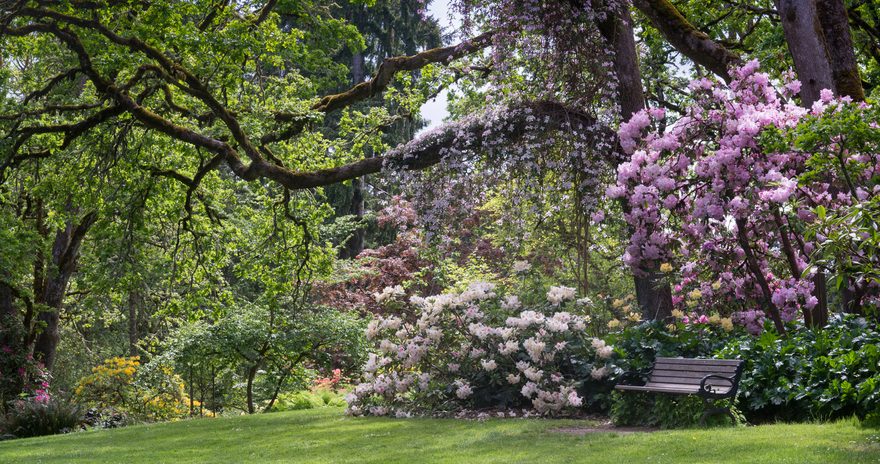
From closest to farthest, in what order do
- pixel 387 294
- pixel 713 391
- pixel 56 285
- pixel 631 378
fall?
pixel 713 391 → pixel 631 378 → pixel 387 294 → pixel 56 285

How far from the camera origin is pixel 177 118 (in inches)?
577

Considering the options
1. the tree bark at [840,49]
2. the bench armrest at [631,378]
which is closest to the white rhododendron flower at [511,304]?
the bench armrest at [631,378]

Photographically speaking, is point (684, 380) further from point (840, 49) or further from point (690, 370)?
point (840, 49)

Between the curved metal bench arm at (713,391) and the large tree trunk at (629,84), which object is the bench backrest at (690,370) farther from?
the large tree trunk at (629,84)

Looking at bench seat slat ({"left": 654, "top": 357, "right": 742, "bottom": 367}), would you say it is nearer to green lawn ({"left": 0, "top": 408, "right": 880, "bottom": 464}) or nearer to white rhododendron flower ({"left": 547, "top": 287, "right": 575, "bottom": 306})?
green lawn ({"left": 0, "top": 408, "right": 880, "bottom": 464})

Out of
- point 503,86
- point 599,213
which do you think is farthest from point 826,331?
point 503,86

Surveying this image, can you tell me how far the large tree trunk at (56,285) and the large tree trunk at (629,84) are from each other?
1056 cm

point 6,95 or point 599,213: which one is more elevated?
point 6,95

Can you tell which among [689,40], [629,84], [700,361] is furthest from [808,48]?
[700,361]

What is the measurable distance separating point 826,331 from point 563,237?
4994 millimetres

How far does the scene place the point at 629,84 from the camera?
11.0 m

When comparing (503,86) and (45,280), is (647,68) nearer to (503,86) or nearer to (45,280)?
(503,86)

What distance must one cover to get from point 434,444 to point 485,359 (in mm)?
2670

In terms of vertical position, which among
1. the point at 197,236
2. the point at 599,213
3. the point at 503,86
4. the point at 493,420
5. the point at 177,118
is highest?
the point at 177,118
